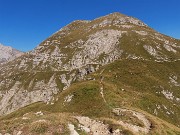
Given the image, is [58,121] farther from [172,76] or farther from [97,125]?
[172,76]

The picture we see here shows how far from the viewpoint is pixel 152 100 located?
91.6 metres

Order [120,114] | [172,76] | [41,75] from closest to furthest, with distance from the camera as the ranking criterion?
[120,114], [172,76], [41,75]

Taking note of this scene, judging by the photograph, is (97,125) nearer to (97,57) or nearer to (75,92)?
(75,92)

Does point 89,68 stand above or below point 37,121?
above

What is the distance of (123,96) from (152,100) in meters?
12.9

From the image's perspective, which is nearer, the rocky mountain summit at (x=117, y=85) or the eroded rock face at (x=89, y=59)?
the rocky mountain summit at (x=117, y=85)

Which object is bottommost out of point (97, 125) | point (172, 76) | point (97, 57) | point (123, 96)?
point (97, 125)

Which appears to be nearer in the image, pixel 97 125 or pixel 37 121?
pixel 37 121

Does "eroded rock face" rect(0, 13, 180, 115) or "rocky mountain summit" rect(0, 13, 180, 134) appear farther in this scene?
"eroded rock face" rect(0, 13, 180, 115)

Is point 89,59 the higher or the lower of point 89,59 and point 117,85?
the higher

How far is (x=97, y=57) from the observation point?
179 meters

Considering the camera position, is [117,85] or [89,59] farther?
[89,59]

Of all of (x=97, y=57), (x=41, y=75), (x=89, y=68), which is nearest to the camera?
(x=89, y=68)

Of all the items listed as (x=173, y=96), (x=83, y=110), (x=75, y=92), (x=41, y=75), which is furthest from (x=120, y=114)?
(x=41, y=75)
